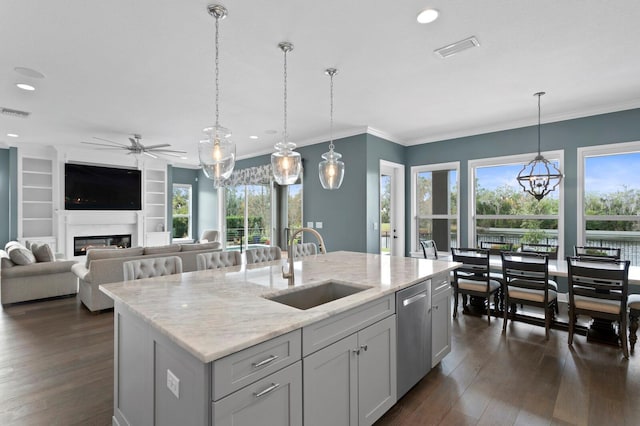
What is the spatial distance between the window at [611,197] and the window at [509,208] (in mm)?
277

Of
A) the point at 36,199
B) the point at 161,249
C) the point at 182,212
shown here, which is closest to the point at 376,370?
the point at 161,249

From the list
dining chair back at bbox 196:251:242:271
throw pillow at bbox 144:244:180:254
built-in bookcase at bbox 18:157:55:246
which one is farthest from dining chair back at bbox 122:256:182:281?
built-in bookcase at bbox 18:157:55:246

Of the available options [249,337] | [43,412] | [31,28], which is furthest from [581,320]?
[31,28]

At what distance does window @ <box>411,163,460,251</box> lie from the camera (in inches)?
231

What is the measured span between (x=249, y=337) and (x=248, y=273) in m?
1.33

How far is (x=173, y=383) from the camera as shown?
1367 millimetres

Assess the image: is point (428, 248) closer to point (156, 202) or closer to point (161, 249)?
point (161, 249)

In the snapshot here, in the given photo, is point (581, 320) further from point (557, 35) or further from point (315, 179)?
point (315, 179)

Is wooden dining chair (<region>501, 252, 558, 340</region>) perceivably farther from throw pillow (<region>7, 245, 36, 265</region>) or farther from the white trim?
throw pillow (<region>7, 245, 36, 265</region>)

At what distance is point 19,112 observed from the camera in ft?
14.7

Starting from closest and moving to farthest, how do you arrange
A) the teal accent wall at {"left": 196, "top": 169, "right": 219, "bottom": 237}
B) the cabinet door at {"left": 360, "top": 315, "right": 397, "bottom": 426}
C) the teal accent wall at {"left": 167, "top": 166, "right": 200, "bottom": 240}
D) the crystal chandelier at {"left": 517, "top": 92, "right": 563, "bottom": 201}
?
the cabinet door at {"left": 360, "top": 315, "right": 397, "bottom": 426}, the crystal chandelier at {"left": 517, "top": 92, "right": 563, "bottom": 201}, the teal accent wall at {"left": 196, "top": 169, "right": 219, "bottom": 237}, the teal accent wall at {"left": 167, "top": 166, "right": 200, "bottom": 240}

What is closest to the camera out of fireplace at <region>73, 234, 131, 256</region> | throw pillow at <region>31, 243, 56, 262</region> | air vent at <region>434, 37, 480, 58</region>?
air vent at <region>434, 37, 480, 58</region>

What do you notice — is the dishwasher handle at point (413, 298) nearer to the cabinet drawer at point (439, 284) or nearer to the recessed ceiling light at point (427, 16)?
the cabinet drawer at point (439, 284)

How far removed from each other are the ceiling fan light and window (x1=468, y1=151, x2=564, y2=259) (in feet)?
14.9
